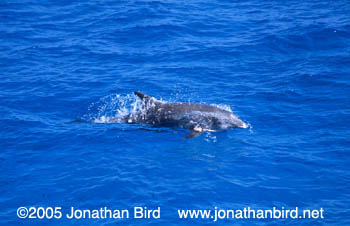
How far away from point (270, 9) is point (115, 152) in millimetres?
17698

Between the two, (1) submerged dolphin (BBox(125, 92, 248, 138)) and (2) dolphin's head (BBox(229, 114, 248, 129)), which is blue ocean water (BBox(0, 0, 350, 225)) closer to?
(2) dolphin's head (BBox(229, 114, 248, 129))

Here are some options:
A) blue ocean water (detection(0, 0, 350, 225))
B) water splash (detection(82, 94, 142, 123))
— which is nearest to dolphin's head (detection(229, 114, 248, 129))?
blue ocean water (detection(0, 0, 350, 225))

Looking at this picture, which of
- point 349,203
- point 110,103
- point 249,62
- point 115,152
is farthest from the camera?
point 249,62

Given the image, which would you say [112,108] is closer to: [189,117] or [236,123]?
[189,117]

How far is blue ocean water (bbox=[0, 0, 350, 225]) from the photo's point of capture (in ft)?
41.6

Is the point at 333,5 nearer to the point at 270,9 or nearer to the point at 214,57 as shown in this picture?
the point at 270,9

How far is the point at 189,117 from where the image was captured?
53.0ft

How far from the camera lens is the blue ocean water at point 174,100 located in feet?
41.6

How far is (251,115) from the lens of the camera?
17266 millimetres

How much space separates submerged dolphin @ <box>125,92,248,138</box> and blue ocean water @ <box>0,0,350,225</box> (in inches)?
13.9

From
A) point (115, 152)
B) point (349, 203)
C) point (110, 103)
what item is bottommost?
→ point (349, 203)

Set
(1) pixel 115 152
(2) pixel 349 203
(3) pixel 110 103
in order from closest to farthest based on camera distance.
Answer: (2) pixel 349 203 < (1) pixel 115 152 < (3) pixel 110 103

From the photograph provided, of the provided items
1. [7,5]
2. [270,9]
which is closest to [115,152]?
[270,9]

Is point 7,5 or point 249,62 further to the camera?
point 7,5
